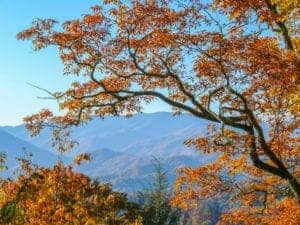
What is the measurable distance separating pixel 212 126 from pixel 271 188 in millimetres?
5643

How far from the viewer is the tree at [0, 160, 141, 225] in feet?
65.3

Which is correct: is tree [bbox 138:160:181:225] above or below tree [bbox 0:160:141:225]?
above

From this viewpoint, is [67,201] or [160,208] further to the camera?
[160,208]

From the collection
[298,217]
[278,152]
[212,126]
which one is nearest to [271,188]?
[298,217]

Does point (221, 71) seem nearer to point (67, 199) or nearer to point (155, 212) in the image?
point (67, 199)

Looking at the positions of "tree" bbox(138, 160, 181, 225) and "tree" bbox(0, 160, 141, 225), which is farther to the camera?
"tree" bbox(138, 160, 181, 225)

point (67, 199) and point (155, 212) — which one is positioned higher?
point (155, 212)

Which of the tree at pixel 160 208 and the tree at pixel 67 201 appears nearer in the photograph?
the tree at pixel 67 201

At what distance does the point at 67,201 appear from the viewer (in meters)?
21.3

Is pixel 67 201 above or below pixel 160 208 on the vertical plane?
below

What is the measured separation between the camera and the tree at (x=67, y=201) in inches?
783

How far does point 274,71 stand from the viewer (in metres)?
17.4

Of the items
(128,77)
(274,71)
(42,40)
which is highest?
(42,40)

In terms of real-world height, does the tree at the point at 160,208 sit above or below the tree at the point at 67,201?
above
